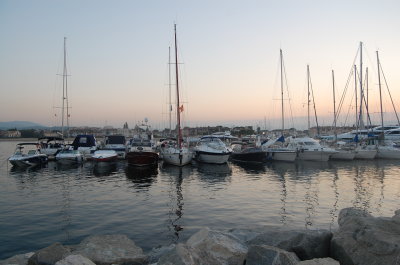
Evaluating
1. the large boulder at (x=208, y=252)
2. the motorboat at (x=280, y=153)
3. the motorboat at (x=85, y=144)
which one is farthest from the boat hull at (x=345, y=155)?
the large boulder at (x=208, y=252)

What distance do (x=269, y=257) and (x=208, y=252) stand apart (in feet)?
4.84

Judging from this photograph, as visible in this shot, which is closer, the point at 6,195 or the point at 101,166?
the point at 6,195

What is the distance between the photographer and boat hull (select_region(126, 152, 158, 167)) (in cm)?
3334

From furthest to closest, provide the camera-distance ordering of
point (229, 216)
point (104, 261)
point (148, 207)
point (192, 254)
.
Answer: point (148, 207) → point (229, 216) → point (104, 261) → point (192, 254)

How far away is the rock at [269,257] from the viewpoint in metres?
6.23

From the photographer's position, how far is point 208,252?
7246mm

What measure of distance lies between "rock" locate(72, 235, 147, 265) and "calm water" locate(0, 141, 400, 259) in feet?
7.23

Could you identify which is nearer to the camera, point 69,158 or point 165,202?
point 165,202

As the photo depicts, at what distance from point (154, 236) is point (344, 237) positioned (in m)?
7.02

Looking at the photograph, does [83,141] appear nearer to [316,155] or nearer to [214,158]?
[214,158]

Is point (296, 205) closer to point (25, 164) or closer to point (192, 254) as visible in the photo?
point (192, 254)

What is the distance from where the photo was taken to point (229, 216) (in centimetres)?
1492

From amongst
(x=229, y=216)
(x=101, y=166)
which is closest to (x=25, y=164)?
(x=101, y=166)

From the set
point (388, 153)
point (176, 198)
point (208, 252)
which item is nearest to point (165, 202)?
point (176, 198)
